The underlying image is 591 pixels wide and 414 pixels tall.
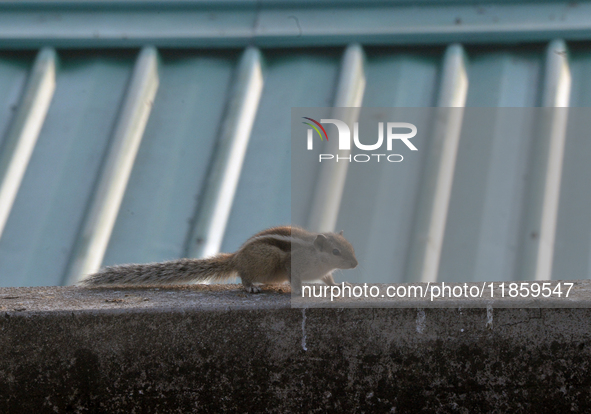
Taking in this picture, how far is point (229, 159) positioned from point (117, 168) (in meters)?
0.74

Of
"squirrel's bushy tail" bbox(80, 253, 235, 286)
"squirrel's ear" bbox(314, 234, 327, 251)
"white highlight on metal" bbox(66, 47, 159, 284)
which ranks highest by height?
"white highlight on metal" bbox(66, 47, 159, 284)

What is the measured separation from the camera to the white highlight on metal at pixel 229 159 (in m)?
3.49

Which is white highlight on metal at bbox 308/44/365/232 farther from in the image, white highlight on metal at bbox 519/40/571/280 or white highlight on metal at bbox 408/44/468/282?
white highlight on metal at bbox 519/40/571/280

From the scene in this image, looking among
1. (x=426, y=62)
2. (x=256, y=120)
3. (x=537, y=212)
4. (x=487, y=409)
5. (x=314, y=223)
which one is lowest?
(x=487, y=409)

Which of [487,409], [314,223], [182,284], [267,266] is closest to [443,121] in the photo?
[314,223]

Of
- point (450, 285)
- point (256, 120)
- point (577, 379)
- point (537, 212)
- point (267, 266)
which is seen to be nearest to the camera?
point (577, 379)

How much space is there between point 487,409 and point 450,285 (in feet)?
1.67

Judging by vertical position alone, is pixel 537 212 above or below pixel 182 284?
above

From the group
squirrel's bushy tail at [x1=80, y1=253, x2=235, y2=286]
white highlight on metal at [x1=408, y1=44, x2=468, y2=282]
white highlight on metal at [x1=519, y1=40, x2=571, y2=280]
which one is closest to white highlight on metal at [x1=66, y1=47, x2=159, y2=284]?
squirrel's bushy tail at [x1=80, y1=253, x2=235, y2=286]

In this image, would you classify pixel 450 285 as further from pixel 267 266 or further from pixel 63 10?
pixel 63 10

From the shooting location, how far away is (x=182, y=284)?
2.50m

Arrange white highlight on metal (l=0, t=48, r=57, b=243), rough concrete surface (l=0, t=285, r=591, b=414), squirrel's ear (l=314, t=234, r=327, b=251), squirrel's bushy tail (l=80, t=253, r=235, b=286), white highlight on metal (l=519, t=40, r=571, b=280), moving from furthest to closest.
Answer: white highlight on metal (l=0, t=48, r=57, b=243)
white highlight on metal (l=519, t=40, r=571, b=280)
squirrel's ear (l=314, t=234, r=327, b=251)
squirrel's bushy tail (l=80, t=253, r=235, b=286)
rough concrete surface (l=0, t=285, r=591, b=414)

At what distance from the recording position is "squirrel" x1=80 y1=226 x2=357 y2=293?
7.86ft

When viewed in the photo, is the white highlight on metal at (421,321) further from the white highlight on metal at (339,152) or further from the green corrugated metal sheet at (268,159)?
the white highlight on metal at (339,152)
